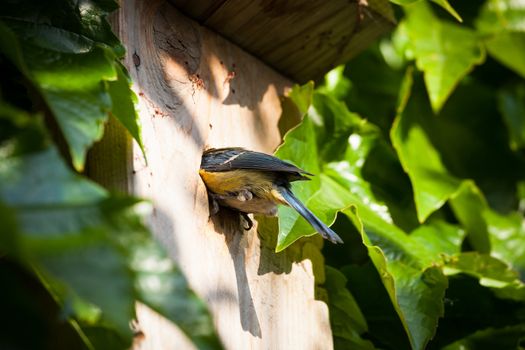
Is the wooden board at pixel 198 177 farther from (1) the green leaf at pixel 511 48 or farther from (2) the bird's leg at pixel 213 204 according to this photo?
(1) the green leaf at pixel 511 48

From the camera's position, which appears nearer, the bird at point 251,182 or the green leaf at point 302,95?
the bird at point 251,182

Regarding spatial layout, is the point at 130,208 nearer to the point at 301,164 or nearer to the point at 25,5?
the point at 25,5

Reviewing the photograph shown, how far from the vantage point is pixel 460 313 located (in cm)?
250

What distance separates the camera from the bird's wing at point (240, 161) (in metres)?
1.96

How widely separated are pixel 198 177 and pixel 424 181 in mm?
946

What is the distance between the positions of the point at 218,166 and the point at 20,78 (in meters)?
0.56

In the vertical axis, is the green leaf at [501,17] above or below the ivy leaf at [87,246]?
above

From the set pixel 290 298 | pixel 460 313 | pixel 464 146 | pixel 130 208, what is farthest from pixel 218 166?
pixel 464 146

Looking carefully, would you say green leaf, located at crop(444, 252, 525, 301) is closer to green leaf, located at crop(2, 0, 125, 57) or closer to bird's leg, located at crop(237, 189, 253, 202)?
bird's leg, located at crop(237, 189, 253, 202)

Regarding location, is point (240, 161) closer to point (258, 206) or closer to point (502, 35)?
point (258, 206)

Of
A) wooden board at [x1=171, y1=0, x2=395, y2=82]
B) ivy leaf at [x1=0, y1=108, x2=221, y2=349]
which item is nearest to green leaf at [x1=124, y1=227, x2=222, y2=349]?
ivy leaf at [x1=0, y1=108, x2=221, y2=349]

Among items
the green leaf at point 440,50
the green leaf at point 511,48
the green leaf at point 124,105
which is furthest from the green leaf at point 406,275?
the green leaf at point 511,48

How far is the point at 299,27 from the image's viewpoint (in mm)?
2334

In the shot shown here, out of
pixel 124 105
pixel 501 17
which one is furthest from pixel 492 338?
pixel 124 105
